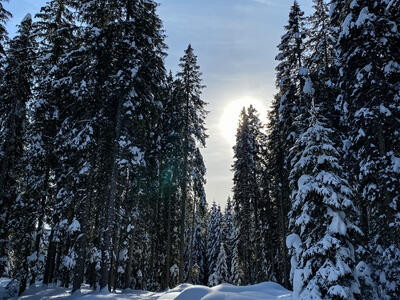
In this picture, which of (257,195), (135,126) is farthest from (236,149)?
(135,126)

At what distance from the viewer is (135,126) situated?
1702cm

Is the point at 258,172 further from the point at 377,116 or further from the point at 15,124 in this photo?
the point at 15,124

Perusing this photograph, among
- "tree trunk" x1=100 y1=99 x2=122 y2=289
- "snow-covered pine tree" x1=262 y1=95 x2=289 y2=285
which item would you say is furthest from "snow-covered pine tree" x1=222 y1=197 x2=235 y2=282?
"tree trunk" x1=100 y1=99 x2=122 y2=289

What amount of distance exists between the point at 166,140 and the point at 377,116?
15370 millimetres

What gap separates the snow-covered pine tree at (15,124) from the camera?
746 inches

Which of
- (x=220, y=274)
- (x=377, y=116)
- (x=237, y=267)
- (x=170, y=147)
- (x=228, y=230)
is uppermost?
(x=170, y=147)

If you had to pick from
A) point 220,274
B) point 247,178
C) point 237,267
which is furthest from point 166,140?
point 220,274

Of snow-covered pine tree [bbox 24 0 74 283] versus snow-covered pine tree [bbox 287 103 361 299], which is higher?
snow-covered pine tree [bbox 24 0 74 283]

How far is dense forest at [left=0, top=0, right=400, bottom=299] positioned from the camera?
11852mm

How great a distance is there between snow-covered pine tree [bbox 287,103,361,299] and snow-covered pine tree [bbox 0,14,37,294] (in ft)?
49.9

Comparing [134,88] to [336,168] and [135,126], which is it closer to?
[135,126]

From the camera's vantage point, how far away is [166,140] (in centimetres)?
2455

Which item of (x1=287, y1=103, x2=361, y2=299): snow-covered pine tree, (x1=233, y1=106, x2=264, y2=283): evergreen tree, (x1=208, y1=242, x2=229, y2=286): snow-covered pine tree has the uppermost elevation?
(x1=233, y1=106, x2=264, y2=283): evergreen tree

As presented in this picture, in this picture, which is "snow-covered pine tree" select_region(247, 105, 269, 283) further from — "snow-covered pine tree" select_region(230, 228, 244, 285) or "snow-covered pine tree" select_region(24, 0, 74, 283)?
"snow-covered pine tree" select_region(24, 0, 74, 283)
